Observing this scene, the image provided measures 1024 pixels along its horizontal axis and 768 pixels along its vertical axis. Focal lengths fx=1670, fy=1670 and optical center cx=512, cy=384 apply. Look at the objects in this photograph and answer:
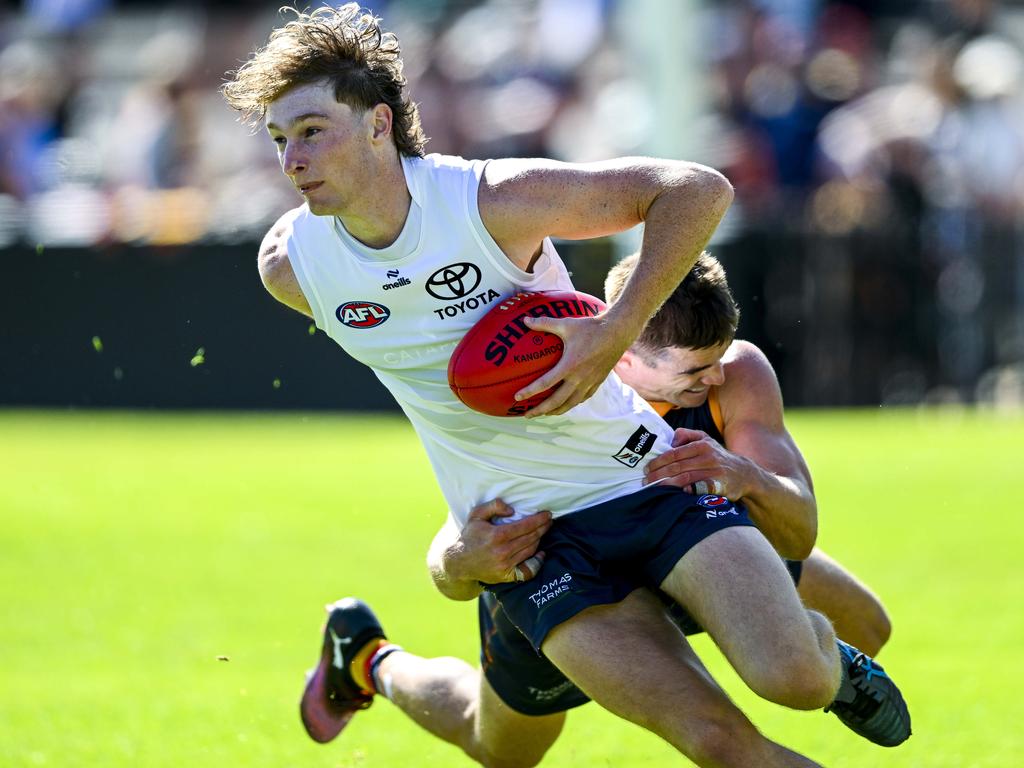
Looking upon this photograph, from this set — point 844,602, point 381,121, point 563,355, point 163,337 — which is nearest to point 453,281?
point 563,355

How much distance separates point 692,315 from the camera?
4902mm

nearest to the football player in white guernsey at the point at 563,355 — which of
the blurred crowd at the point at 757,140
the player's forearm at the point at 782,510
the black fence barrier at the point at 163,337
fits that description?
the player's forearm at the point at 782,510

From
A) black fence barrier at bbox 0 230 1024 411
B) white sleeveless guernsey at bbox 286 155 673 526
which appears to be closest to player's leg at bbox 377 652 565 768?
white sleeveless guernsey at bbox 286 155 673 526

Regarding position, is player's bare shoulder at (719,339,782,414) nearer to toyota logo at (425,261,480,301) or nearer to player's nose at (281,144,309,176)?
toyota logo at (425,261,480,301)

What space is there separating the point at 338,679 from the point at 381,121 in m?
2.28

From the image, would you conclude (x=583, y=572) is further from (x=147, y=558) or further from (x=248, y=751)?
(x=147, y=558)

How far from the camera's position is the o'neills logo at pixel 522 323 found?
4445mm

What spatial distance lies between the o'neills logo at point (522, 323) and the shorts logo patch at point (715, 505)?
60 cm

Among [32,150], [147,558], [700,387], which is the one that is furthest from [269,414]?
[700,387]

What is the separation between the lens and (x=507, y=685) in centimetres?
521

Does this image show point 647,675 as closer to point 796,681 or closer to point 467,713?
point 796,681

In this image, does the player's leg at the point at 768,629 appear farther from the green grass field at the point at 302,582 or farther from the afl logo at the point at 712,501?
the green grass field at the point at 302,582

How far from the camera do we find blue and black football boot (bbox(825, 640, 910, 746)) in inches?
182

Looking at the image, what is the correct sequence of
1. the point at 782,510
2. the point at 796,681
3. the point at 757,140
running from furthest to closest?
1. the point at 757,140
2. the point at 782,510
3. the point at 796,681
